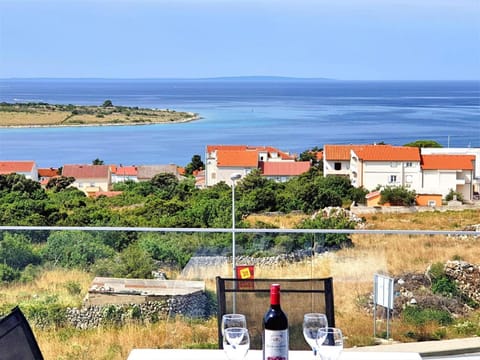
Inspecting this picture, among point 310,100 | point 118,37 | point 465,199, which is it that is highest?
point 118,37

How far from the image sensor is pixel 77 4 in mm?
34250

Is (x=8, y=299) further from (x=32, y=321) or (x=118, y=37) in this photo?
(x=118, y=37)

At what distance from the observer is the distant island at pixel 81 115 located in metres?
28.8

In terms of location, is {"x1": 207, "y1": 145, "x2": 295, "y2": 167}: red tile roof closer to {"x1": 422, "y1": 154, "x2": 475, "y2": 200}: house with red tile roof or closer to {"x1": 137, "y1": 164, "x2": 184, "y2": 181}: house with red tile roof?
{"x1": 137, "y1": 164, "x2": 184, "y2": 181}: house with red tile roof

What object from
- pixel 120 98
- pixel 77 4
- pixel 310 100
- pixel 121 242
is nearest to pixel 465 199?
pixel 310 100

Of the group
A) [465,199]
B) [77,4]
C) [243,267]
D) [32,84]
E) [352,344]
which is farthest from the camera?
[77,4]

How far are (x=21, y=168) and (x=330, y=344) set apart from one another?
25.0m

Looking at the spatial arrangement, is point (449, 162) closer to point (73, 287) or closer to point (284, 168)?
point (284, 168)

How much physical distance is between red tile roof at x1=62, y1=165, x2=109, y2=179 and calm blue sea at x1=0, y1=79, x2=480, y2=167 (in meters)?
0.93

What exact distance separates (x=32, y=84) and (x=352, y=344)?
1153 inches

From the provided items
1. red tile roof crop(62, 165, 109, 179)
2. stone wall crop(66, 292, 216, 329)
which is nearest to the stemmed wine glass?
stone wall crop(66, 292, 216, 329)

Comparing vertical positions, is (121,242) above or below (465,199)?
above

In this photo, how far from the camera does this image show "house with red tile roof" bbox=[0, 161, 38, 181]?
981 inches

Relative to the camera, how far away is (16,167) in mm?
25828
